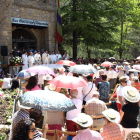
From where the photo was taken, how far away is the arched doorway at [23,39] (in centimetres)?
2145

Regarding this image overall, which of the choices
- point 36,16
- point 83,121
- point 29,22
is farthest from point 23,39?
point 83,121

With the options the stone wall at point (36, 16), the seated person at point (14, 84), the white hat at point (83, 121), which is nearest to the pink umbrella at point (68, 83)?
the white hat at point (83, 121)

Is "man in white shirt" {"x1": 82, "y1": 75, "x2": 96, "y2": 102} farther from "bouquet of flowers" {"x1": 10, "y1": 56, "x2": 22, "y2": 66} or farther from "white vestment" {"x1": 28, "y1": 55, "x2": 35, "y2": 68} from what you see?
"white vestment" {"x1": 28, "y1": 55, "x2": 35, "y2": 68}

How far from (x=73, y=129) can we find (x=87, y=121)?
1594 mm

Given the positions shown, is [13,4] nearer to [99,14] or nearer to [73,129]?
[99,14]

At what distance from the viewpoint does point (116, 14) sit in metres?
22.5

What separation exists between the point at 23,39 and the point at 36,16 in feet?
9.65

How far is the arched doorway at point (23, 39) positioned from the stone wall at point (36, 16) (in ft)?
1.81

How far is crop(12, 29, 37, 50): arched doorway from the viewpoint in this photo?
21453mm

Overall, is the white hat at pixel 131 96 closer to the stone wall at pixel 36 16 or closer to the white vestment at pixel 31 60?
the white vestment at pixel 31 60

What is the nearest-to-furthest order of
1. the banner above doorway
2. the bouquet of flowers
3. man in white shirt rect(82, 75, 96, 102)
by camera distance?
1. man in white shirt rect(82, 75, 96, 102)
2. the bouquet of flowers
3. the banner above doorway

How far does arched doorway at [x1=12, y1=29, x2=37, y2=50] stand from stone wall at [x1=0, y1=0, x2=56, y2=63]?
1.81 ft

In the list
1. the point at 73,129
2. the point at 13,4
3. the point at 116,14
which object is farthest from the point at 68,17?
the point at 73,129

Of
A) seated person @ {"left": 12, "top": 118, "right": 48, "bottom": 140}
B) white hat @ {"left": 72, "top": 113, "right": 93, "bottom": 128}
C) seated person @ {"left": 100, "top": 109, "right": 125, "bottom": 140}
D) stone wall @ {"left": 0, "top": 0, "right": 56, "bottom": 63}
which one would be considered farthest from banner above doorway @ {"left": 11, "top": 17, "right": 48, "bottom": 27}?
seated person @ {"left": 12, "top": 118, "right": 48, "bottom": 140}
